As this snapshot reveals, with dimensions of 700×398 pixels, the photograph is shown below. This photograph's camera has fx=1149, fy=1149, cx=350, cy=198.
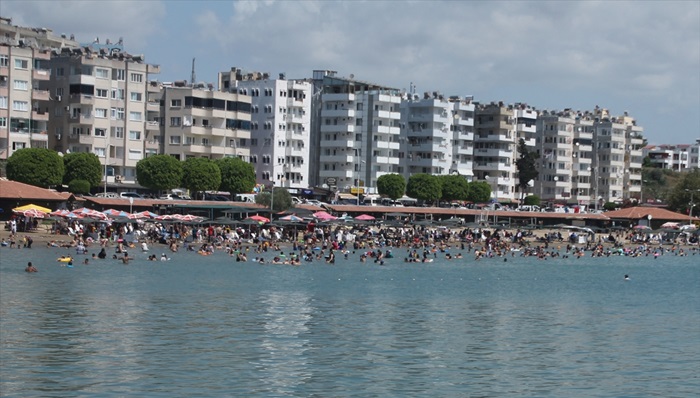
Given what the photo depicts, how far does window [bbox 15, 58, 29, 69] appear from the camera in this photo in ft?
356

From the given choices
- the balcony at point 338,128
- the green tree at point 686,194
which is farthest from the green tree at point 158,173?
the green tree at point 686,194

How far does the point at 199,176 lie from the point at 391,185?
1162 inches

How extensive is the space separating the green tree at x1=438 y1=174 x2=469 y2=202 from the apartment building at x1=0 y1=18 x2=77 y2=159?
48505 millimetres

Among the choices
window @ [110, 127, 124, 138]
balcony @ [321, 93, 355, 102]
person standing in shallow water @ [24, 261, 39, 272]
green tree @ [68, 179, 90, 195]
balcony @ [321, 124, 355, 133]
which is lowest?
person standing in shallow water @ [24, 261, 39, 272]

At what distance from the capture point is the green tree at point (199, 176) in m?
111

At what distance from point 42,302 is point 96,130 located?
67.5 metres

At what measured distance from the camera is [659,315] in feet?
177

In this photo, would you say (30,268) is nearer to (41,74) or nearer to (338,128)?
(41,74)

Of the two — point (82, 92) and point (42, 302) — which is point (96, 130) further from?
point (42, 302)

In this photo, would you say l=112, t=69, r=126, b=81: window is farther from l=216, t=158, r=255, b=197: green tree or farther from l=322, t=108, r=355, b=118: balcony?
l=322, t=108, r=355, b=118: balcony

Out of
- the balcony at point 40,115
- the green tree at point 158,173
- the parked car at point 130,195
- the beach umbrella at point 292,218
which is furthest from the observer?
the balcony at point 40,115

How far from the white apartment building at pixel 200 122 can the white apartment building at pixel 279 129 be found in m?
5.78


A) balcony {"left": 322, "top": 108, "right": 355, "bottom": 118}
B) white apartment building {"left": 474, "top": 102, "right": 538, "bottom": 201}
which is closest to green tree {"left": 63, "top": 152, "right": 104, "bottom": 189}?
balcony {"left": 322, "top": 108, "right": 355, "bottom": 118}

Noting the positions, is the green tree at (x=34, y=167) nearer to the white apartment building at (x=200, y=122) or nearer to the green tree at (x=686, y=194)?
the white apartment building at (x=200, y=122)
